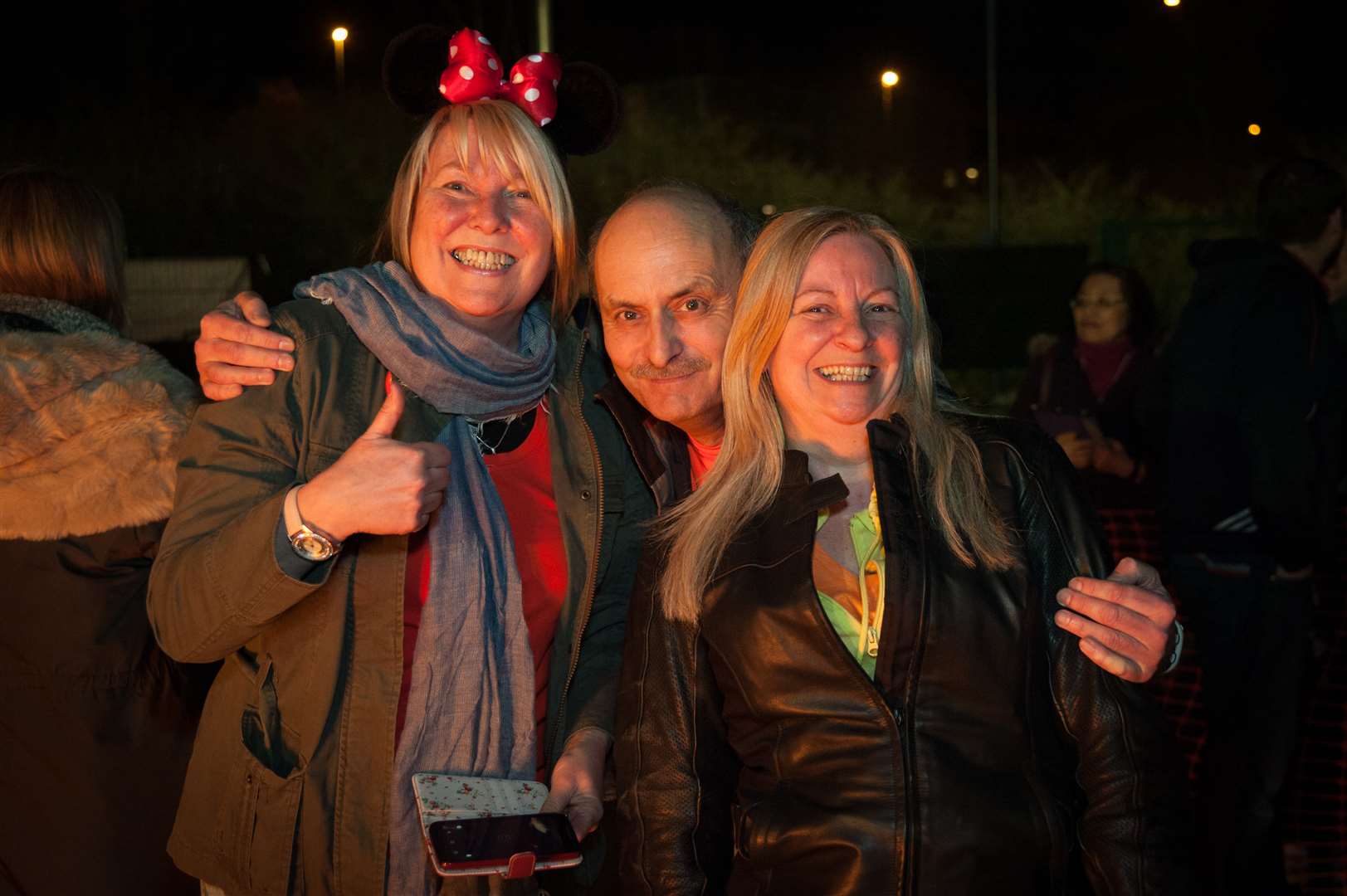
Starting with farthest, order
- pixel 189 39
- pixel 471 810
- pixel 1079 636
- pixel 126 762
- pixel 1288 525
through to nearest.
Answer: pixel 189 39 < pixel 1288 525 < pixel 126 762 < pixel 471 810 < pixel 1079 636

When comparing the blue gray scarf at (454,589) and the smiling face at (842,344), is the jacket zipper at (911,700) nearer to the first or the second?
the smiling face at (842,344)

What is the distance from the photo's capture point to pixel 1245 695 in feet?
13.1

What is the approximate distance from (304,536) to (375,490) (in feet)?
0.45

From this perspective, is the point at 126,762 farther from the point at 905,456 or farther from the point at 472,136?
the point at 905,456

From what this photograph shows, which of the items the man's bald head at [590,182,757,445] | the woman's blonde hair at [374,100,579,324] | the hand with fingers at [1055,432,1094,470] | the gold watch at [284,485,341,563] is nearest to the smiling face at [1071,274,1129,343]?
the hand with fingers at [1055,432,1094,470]

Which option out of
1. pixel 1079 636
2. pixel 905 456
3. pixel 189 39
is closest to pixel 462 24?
pixel 189 39

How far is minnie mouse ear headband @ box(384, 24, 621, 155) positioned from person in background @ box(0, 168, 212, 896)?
2.98ft

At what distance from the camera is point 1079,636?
6.72ft

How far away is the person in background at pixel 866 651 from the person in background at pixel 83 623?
3.99ft

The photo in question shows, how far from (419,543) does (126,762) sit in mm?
998

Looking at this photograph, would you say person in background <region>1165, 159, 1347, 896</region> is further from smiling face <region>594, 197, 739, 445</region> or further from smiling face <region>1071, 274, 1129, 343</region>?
smiling face <region>594, 197, 739, 445</region>

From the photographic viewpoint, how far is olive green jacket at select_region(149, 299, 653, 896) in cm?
213

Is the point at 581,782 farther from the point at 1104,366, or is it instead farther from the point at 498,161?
the point at 1104,366

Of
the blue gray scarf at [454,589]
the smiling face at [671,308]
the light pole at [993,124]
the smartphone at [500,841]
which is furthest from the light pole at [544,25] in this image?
the smartphone at [500,841]
